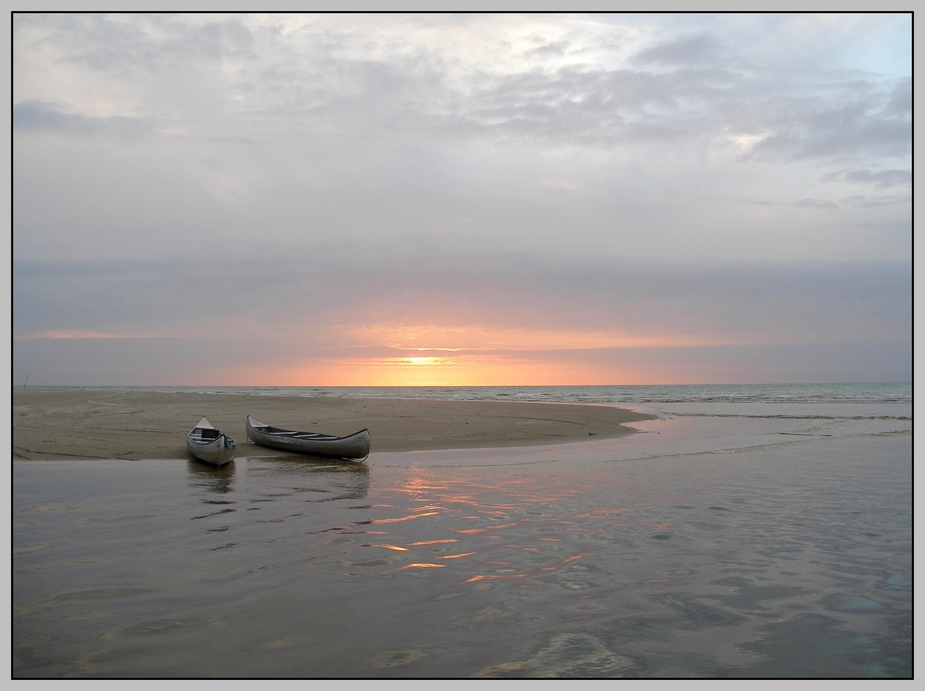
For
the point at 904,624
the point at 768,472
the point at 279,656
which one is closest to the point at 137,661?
the point at 279,656

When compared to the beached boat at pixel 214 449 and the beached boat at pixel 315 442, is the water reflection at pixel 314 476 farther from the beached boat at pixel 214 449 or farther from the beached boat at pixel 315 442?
the beached boat at pixel 214 449

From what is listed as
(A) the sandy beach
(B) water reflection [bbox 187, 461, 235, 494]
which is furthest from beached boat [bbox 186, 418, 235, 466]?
(A) the sandy beach

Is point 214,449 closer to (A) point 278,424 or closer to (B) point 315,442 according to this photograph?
(B) point 315,442

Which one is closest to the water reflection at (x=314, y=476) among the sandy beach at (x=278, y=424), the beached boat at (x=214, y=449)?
the beached boat at (x=214, y=449)

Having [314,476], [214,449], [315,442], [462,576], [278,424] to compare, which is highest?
[214,449]

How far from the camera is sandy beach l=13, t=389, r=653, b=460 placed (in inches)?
915

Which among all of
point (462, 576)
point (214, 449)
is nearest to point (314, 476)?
point (214, 449)

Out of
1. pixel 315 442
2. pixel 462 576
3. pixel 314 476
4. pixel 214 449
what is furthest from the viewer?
pixel 315 442

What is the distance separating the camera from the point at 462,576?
8.81 meters

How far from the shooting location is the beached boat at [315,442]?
2103 centimetres

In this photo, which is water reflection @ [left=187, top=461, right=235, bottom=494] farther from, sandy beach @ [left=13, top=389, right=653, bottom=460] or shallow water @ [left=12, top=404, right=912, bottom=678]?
sandy beach @ [left=13, top=389, right=653, bottom=460]

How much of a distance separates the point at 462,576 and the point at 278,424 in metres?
25.9

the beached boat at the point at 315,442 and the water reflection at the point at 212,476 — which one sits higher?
the beached boat at the point at 315,442

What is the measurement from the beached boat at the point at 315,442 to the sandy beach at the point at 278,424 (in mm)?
498
